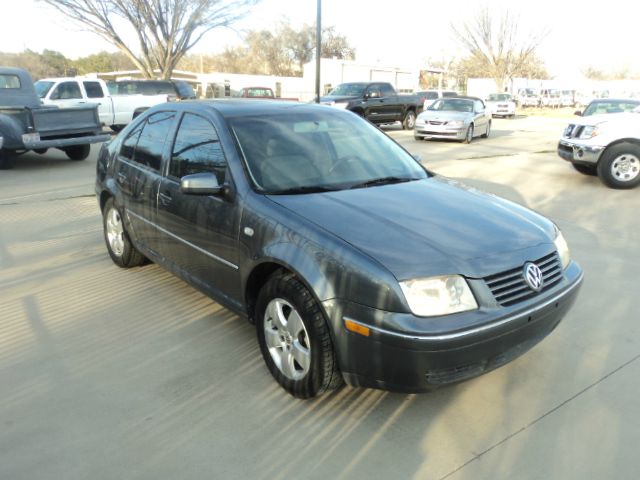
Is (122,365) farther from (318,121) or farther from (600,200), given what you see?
(600,200)

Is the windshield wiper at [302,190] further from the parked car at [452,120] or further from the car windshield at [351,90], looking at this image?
the car windshield at [351,90]

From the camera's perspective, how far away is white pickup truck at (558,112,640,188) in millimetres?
8914

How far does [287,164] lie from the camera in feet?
11.5

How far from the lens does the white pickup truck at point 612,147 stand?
29.2 ft

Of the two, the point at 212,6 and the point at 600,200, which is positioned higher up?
the point at 212,6

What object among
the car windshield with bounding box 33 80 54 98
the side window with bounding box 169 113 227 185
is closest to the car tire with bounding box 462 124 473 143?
the car windshield with bounding box 33 80 54 98

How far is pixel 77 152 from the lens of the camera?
12.3 meters

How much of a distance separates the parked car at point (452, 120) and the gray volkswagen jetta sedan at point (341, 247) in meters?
12.8

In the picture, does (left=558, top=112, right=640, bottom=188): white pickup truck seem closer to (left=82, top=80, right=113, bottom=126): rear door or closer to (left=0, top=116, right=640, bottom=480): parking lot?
(left=0, top=116, right=640, bottom=480): parking lot

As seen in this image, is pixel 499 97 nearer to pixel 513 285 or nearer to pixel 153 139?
pixel 153 139

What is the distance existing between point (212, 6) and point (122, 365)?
88.5 feet

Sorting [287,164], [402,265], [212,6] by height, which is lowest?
[402,265]

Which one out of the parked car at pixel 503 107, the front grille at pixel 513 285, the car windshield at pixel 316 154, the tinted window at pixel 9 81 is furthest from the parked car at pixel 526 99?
the front grille at pixel 513 285

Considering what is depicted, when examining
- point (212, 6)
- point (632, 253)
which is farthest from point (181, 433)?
point (212, 6)
